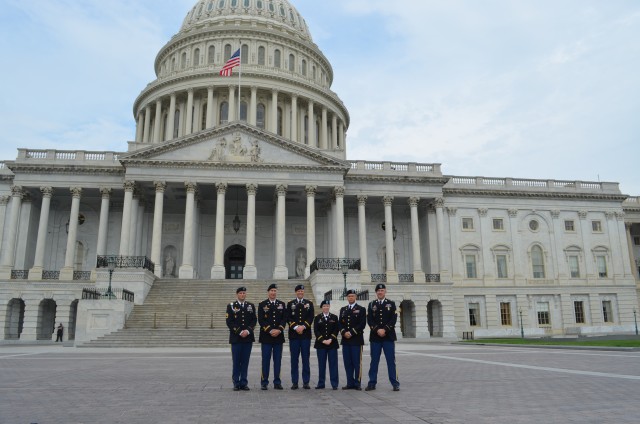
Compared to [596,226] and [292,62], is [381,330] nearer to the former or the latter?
[596,226]

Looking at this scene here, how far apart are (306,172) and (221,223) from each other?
8553mm

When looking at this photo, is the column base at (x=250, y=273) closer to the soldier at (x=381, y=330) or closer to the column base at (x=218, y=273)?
the column base at (x=218, y=273)

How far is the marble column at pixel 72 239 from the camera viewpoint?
44594 millimetres

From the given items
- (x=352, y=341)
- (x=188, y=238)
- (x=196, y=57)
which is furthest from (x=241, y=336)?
(x=196, y=57)

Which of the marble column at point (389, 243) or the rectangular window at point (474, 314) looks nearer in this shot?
the marble column at point (389, 243)

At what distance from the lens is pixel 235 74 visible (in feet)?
213

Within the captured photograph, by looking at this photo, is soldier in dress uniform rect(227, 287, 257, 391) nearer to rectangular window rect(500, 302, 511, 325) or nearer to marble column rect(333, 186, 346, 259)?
marble column rect(333, 186, 346, 259)

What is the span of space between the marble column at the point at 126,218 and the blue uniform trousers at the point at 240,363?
34.5 metres

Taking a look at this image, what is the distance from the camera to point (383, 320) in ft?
37.3

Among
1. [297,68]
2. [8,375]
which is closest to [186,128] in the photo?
[297,68]

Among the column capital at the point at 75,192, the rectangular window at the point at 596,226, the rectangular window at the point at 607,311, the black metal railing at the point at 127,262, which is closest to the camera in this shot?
the black metal railing at the point at 127,262

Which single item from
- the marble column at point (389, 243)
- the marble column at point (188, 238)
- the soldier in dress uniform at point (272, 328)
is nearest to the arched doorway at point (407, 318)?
the marble column at point (389, 243)

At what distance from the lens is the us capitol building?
44.1m

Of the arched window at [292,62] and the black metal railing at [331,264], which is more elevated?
the arched window at [292,62]
